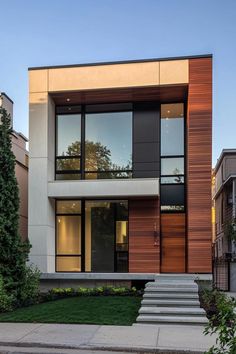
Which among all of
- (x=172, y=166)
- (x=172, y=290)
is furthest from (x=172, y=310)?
(x=172, y=166)

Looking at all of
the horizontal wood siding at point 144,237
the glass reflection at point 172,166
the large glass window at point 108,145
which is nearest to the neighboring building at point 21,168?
the large glass window at point 108,145

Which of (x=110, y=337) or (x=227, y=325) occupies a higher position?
(x=227, y=325)

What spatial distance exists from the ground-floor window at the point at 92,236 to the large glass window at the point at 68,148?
3.82 feet

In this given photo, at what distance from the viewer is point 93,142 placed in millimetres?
15344

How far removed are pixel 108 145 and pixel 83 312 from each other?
6.92m

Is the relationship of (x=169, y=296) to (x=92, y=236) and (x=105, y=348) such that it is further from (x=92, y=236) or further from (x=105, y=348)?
(x=92, y=236)

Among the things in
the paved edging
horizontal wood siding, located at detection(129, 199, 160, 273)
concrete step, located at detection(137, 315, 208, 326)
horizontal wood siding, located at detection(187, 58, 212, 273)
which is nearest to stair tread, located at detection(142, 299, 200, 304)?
concrete step, located at detection(137, 315, 208, 326)

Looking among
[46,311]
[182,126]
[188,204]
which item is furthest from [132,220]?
[46,311]

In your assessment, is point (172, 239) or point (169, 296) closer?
point (169, 296)

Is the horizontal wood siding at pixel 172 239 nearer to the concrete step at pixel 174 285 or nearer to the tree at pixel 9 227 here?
the concrete step at pixel 174 285

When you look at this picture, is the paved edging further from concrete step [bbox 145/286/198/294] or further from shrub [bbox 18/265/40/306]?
concrete step [bbox 145/286/198/294]

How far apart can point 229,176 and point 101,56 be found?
1031 cm

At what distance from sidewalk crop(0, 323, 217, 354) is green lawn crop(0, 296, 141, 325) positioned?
39 centimetres

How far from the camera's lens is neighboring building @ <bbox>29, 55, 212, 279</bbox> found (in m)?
14.0
